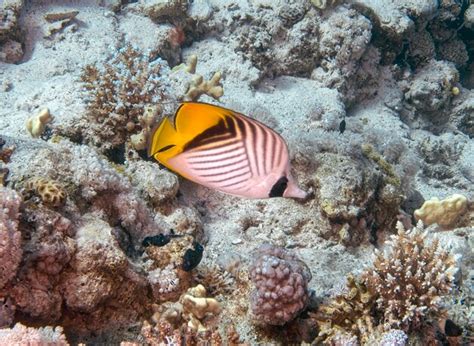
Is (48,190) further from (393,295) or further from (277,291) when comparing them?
(393,295)

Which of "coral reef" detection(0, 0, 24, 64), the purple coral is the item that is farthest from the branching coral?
"coral reef" detection(0, 0, 24, 64)

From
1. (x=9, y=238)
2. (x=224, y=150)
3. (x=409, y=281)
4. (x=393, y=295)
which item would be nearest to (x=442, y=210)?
(x=409, y=281)

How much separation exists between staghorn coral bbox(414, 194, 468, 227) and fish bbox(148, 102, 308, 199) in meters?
4.08

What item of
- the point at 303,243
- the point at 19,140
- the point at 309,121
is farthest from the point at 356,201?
the point at 19,140

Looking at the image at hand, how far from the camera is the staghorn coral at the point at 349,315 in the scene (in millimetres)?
3119

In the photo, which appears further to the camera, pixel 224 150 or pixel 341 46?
pixel 341 46

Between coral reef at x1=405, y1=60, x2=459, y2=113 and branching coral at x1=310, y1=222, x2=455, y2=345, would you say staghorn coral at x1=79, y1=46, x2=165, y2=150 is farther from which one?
coral reef at x1=405, y1=60, x2=459, y2=113

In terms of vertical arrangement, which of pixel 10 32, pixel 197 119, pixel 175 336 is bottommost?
pixel 175 336

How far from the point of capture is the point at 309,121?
6430 millimetres

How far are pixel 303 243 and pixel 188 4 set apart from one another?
5.32 meters

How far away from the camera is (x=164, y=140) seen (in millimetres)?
1742

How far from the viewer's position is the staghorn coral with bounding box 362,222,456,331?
3.04 m

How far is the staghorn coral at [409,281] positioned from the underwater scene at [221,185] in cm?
1

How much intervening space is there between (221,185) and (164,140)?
30cm
